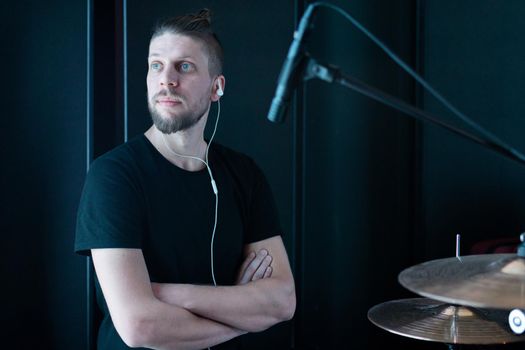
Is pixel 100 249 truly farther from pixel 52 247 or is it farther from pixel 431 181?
pixel 431 181

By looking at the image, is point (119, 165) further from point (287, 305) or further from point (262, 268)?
point (287, 305)

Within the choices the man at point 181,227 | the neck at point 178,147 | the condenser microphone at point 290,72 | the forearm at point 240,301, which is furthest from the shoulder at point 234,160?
the condenser microphone at point 290,72

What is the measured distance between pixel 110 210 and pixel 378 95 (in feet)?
3.38

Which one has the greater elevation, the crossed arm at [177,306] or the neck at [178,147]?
the neck at [178,147]

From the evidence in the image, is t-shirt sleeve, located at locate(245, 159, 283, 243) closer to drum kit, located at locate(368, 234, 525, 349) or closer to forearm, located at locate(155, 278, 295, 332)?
forearm, located at locate(155, 278, 295, 332)

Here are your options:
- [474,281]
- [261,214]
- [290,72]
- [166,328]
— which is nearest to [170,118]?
[261,214]

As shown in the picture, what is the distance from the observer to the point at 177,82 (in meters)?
2.12

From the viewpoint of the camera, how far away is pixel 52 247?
7.89 ft

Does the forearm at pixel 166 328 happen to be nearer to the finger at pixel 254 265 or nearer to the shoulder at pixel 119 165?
the finger at pixel 254 265

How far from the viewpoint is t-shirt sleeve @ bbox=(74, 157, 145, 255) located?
1.85 m

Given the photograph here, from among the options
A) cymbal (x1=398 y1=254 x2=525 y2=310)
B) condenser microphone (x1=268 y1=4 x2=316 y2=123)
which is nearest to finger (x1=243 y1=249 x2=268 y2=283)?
cymbal (x1=398 y1=254 x2=525 y2=310)

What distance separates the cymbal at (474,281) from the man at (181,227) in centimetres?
69

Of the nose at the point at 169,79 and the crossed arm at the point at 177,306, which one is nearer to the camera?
the crossed arm at the point at 177,306

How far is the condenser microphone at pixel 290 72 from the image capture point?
1.16 meters
